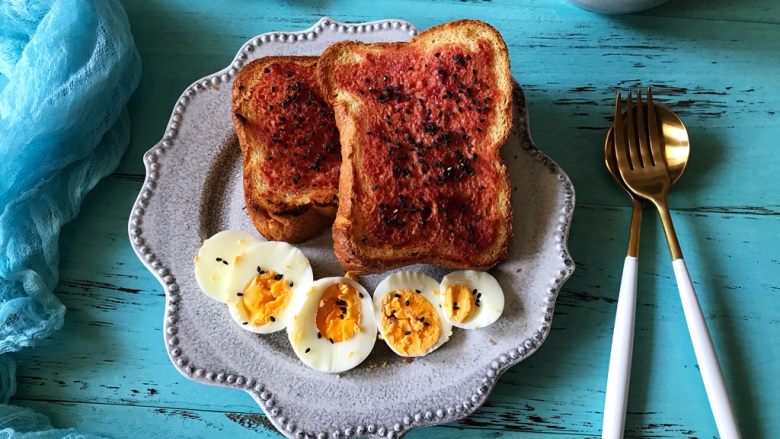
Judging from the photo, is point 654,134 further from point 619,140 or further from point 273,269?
point 273,269

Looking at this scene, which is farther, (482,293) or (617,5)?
(617,5)

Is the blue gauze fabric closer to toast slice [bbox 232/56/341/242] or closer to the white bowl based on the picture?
toast slice [bbox 232/56/341/242]

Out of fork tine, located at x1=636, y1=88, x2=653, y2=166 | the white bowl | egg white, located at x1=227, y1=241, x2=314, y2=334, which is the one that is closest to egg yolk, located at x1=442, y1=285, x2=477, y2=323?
egg white, located at x1=227, y1=241, x2=314, y2=334

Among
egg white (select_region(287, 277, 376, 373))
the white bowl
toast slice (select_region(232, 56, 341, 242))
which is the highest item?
the white bowl

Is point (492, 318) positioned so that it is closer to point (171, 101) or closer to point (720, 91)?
point (720, 91)

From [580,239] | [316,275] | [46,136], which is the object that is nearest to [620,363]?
[580,239]

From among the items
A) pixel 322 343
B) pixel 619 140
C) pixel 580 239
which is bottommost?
pixel 322 343

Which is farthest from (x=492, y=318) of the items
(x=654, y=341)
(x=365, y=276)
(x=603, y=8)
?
(x=603, y=8)
